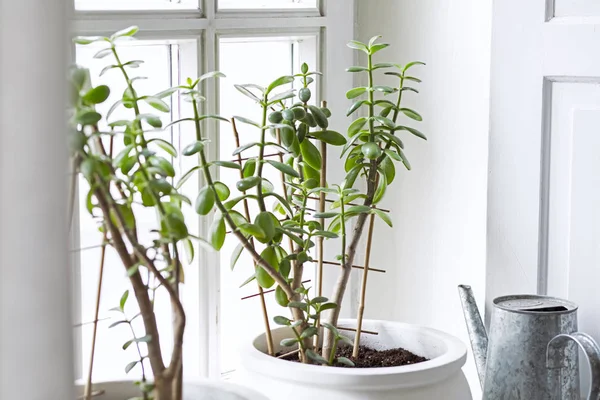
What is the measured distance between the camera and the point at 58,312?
0.42 m

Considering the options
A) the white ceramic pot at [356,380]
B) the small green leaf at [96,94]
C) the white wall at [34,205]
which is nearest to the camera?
the white wall at [34,205]

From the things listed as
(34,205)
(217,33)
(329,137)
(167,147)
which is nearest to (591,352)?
(329,137)

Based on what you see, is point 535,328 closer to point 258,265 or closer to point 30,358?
point 258,265

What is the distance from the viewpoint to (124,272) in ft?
4.37

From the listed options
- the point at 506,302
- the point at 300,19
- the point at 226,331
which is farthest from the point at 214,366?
the point at 300,19

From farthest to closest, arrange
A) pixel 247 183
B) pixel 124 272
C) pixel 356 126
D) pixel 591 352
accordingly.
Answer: pixel 124 272
pixel 356 126
pixel 591 352
pixel 247 183

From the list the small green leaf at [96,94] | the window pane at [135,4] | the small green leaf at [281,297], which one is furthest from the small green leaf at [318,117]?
the small green leaf at [96,94]

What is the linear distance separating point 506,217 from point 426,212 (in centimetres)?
20

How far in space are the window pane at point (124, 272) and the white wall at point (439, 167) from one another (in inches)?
16.2

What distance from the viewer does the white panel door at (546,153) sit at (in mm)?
1253

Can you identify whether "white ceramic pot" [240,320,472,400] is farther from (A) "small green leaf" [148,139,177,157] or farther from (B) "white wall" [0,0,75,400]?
(B) "white wall" [0,0,75,400]

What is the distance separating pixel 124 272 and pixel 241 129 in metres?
0.35

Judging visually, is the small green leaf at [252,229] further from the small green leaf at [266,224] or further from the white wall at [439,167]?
the white wall at [439,167]

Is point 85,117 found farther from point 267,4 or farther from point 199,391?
point 267,4
